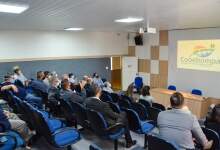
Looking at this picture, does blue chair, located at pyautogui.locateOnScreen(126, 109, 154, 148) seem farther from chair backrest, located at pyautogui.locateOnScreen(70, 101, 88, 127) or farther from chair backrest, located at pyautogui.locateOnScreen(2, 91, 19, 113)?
chair backrest, located at pyautogui.locateOnScreen(2, 91, 19, 113)

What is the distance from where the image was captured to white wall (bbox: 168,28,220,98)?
750 cm

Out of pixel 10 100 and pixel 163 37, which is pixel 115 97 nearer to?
pixel 10 100

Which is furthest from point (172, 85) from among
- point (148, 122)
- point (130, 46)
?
point (148, 122)

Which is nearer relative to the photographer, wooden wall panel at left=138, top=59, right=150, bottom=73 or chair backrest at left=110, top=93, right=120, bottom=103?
chair backrest at left=110, top=93, right=120, bottom=103

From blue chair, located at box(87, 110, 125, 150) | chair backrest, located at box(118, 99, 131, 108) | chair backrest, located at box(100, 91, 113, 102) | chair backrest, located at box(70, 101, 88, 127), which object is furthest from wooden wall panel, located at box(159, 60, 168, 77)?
blue chair, located at box(87, 110, 125, 150)

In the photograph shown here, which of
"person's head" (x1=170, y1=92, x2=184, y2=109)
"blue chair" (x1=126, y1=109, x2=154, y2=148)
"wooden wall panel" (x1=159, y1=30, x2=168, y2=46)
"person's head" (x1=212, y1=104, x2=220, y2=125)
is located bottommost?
"blue chair" (x1=126, y1=109, x2=154, y2=148)

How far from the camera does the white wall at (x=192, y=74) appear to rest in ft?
24.6

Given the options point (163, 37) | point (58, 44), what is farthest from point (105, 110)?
point (163, 37)

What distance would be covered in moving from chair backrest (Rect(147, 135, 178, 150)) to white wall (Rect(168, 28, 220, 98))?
17.9 ft

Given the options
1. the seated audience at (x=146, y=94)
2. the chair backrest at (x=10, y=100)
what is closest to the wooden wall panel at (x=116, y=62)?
the seated audience at (x=146, y=94)

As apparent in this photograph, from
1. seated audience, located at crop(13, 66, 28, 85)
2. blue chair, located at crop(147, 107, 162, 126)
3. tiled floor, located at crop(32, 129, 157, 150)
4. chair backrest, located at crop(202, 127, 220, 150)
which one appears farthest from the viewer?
seated audience, located at crop(13, 66, 28, 85)

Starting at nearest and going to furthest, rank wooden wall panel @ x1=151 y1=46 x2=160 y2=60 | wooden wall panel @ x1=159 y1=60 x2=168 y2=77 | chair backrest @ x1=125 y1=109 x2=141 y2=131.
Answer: chair backrest @ x1=125 y1=109 x2=141 y2=131 < wooden wall panel @ x1=159 y1=60 x2=168 y2=77 < wooden wall panel @ x1=151 y1=46 x2=160 y2=60

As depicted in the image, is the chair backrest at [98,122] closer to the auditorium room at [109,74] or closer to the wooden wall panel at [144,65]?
the auditorium room at [109,74]

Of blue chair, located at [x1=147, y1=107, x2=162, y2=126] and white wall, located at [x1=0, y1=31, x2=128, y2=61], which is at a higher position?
white wall, located at [x1=0, y1=31, x2=128, y2=61]
